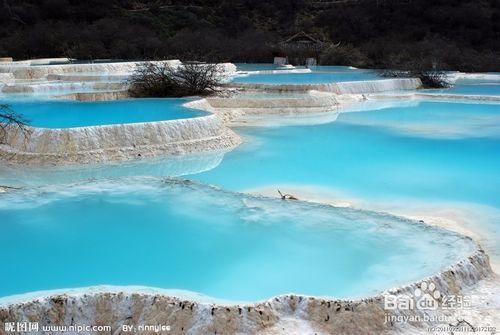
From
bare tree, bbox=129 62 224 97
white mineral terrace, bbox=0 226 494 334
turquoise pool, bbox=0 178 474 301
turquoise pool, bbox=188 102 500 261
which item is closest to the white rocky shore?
white mineral terrace, bbox=0 226 494 334

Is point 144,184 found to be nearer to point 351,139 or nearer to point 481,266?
point 481,266

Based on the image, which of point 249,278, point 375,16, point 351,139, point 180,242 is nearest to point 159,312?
point 249,278

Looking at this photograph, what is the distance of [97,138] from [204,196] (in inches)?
122

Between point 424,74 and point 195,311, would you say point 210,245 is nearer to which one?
point 195,311

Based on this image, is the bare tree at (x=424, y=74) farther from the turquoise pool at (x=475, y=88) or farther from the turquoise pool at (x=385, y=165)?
the turquoise pool at (x=385, y=165)

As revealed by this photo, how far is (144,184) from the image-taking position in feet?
19.0

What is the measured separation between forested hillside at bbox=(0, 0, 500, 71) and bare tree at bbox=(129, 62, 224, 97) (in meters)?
6.10

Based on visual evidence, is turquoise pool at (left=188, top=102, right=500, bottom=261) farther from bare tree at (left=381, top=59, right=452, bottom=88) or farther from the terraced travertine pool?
bare tree at (left=381, top=59, right=452, bottom=88)

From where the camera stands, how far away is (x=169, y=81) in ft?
40.1

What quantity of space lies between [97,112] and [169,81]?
272 centimetres

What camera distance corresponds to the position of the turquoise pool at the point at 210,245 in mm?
3688

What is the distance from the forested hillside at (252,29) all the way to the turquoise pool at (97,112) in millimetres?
7994

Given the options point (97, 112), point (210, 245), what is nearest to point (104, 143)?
point (97, 112)

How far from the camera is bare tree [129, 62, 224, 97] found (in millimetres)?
12156
